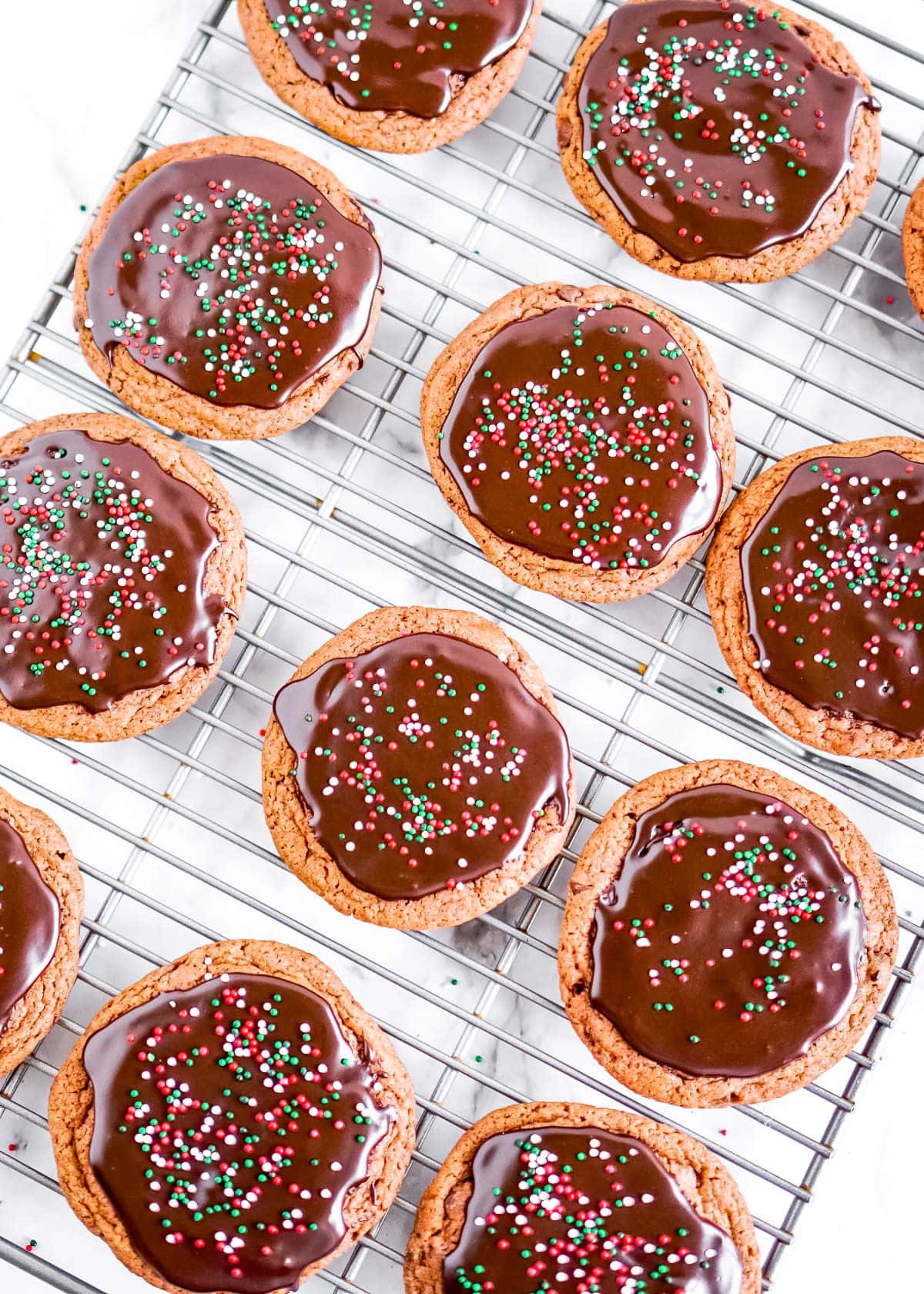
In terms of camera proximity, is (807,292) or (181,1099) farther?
(807,292)

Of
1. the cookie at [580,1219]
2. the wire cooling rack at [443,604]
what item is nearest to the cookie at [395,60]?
the wire cooling rack at [443,604]

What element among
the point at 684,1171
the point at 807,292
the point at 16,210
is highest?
the point at 807,292

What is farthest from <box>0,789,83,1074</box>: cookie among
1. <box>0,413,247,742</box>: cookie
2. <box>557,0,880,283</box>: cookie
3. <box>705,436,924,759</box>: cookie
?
<box>557,0,880,283</box>: cookie

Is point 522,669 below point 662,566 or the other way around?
below

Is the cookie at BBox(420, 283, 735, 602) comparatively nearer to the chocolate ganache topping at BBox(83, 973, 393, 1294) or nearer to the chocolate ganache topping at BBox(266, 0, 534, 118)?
the chocolate ganache topping at BBox(266, 0, 534, 118)

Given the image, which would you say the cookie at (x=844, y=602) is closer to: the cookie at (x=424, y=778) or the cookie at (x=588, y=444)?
the cookie at (x=588, y=444)

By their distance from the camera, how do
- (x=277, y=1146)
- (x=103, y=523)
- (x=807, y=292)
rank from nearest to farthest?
(x=277, y=1146) → (x=103, y=523) → (x=807, y=292)

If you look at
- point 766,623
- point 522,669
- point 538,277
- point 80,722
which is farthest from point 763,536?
point 80,722

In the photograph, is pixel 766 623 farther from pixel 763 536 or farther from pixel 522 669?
pixel 522 669

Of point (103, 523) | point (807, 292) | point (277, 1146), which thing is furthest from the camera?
point (807, 292)
